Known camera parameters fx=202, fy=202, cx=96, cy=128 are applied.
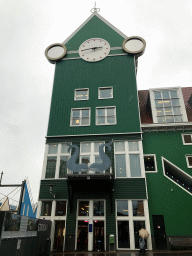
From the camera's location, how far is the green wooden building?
1644 cm

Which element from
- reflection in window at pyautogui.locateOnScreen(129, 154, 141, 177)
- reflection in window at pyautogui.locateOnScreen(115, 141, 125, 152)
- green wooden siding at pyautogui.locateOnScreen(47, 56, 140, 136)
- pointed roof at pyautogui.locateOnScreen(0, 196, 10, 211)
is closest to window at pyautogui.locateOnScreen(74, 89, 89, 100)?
green wooden siding at pyautogui.locateOnScreen(47, 56, 140, 136)

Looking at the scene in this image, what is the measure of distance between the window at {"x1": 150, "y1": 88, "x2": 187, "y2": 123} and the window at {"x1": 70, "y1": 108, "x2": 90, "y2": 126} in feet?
22.7

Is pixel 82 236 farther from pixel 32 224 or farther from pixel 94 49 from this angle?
pixel 94 49

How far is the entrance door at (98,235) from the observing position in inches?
636

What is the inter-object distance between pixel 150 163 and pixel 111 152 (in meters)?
4.14

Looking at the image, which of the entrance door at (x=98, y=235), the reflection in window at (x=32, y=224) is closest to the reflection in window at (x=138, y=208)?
the entrance door at (x=98, y=235)

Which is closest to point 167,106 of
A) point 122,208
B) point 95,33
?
point 122,208

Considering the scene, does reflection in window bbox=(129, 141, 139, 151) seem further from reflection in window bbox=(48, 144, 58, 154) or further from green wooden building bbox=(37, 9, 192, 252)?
reflection in window bbox=(48, 144, 58, 154)

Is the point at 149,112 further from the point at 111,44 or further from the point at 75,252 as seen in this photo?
the point at 75,252

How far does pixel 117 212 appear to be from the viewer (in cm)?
1686

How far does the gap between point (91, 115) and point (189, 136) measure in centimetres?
977

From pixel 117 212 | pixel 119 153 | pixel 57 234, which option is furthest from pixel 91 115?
pixel 57 234

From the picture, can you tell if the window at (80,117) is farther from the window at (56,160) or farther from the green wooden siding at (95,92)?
the window at (56,160)

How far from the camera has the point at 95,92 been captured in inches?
861
